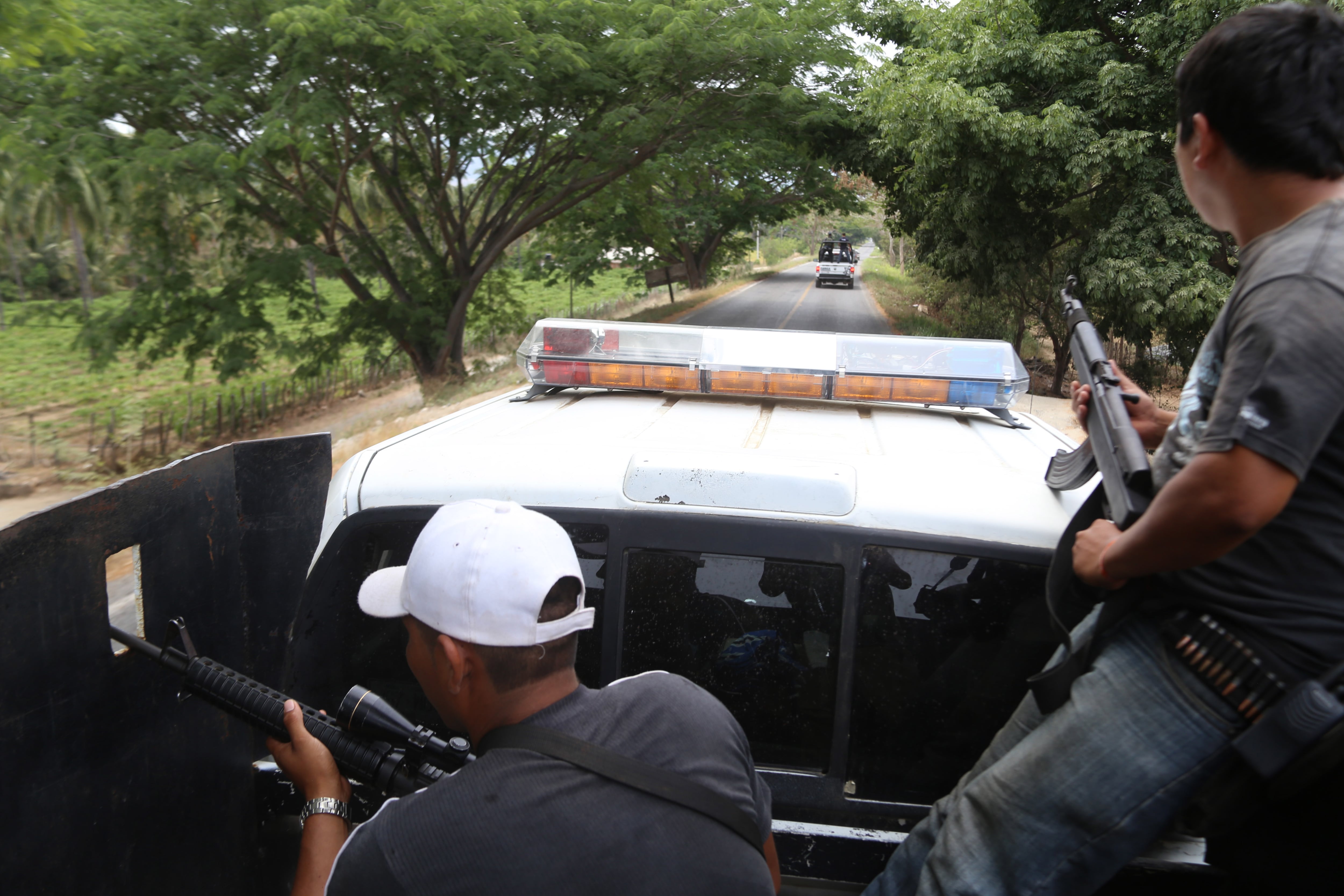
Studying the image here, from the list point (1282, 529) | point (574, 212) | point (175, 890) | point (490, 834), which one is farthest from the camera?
point (574, 212)

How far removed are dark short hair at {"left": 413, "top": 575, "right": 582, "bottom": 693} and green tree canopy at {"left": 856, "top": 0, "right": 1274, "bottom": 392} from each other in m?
12.9

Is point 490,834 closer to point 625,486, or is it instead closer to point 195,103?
point 625,486

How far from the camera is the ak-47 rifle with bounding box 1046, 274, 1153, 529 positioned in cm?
164

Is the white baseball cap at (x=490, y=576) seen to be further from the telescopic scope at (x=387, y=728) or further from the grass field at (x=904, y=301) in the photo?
the grass field at (x=904, y=301)

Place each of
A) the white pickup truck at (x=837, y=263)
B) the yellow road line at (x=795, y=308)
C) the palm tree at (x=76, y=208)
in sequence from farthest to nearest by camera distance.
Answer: the white pickup truck at (x=837, y=263) → the yellow road line at (x=795, y=308) → the palm tree at (x=76, y=208)

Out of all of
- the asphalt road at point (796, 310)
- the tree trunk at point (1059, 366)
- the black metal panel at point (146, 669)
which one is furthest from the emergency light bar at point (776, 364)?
the asphalt road at point (796, 310)

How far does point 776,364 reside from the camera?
3059 mm

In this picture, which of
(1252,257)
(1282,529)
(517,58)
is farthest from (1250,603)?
(517,58)

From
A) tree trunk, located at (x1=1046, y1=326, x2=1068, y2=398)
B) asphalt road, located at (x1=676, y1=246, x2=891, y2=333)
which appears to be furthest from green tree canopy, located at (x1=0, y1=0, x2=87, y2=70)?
tree trunk, located at (x1=1046, y1=326, x2=1068, y2=398)

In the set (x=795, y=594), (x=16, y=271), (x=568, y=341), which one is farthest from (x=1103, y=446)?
(x=16, y=271)

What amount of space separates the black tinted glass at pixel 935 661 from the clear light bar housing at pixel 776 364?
107 cm

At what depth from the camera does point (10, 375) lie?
87.9 ft

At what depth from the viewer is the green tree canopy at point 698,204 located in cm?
2078

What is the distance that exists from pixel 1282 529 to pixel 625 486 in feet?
4.17
